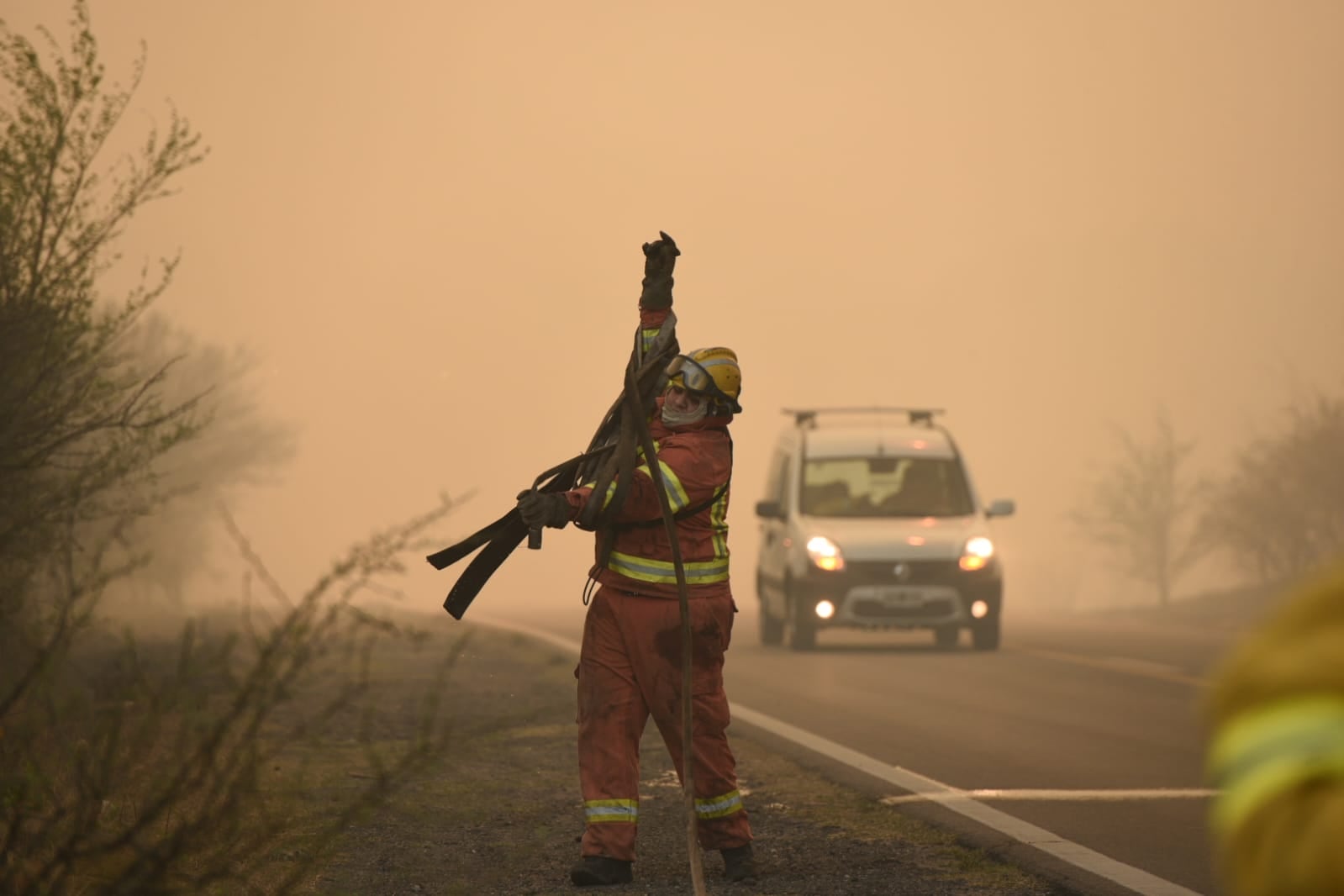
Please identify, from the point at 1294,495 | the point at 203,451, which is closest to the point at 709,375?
the point at 1294,495

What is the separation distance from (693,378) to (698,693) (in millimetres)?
1040

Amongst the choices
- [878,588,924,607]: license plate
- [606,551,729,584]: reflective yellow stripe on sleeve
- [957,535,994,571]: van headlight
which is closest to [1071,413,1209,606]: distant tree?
[957,535,994,571]: van headlight

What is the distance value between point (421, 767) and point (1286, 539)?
1611 inches

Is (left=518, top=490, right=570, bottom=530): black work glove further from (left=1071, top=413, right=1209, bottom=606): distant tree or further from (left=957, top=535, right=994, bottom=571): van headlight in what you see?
(left=1071, top=413, right=1209, bottom=606): distant tree

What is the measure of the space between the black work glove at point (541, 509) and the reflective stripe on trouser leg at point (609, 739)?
0.49 meters

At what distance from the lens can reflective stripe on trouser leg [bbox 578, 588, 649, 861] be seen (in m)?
6.55

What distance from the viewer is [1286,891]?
1.55 meters

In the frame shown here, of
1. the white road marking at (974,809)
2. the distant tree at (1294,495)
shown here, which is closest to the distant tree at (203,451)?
the distant tree at (1294,495)

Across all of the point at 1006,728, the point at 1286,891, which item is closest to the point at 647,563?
the point at 1286,891

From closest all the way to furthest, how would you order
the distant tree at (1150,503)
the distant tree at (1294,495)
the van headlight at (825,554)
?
the van headlight at (825,554)
the distant tree at (1294,495)
the distant tree at (1150,503)

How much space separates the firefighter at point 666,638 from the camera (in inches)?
259

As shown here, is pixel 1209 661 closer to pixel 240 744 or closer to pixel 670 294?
pixel 670 294

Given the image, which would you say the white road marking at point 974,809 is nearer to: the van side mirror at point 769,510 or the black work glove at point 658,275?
the black work glove at point 658,275

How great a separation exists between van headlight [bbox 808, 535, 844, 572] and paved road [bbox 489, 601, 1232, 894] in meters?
0.85
